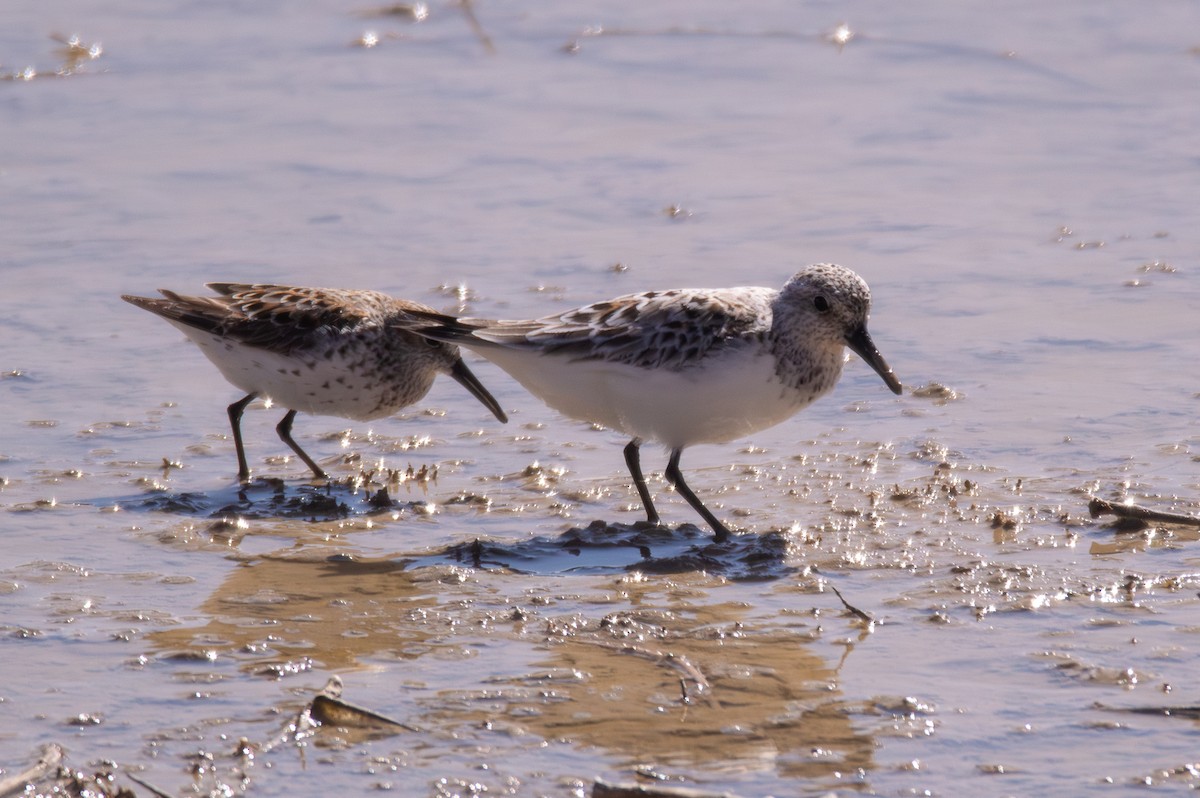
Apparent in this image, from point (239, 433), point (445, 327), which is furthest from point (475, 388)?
point (239, 433)

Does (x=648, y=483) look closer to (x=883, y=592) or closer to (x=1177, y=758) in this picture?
(x=883, y=592)

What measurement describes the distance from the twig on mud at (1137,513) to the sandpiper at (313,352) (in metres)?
3.21

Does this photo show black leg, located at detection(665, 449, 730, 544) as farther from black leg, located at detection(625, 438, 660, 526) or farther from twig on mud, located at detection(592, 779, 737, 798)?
twig on mud, located at detection(592, 779, 737, 798)

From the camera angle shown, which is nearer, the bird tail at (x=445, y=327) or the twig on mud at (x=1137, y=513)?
the twig on mud at (x=1137, y=513)

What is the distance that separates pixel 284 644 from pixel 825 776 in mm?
2264

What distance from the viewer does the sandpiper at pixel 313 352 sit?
28.6 ft

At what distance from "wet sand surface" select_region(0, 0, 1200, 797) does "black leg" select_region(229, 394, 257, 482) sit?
17cm

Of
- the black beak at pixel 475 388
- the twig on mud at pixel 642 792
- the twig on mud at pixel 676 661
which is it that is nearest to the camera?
the twig on mud at pixel 642 792

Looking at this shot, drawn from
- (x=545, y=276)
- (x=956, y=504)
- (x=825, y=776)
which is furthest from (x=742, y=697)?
(x=545, y=276)

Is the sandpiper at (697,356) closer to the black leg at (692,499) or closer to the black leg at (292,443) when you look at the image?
the black leg at (692,499)

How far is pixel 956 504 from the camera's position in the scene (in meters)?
7.82

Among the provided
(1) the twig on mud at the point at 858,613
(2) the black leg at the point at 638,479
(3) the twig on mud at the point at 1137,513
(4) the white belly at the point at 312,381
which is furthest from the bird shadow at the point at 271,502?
(3) the twig on mud at the point at 1137,513

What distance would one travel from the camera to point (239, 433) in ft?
28.6

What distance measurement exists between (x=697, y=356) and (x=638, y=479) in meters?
0.72
